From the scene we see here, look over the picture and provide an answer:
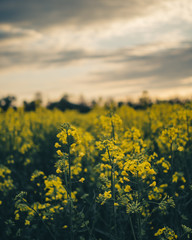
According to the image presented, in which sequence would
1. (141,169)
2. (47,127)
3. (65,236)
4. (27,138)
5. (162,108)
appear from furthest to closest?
(47,127) < (162,108) < (27,138) < (65,236) < (141,169)

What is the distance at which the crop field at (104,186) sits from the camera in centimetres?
279

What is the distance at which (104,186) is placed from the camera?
289cm

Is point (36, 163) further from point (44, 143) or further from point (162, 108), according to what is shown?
point (162, 108)

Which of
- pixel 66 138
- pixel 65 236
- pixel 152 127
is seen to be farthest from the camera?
pixel 152 127

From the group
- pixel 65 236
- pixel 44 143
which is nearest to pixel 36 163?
pixel 44 143

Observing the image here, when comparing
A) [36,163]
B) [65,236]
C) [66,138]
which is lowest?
[65,236]

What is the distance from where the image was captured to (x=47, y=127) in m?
10.4

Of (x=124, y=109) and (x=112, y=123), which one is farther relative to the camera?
(x=124, y=109)

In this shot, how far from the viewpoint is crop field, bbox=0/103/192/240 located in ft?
9.17

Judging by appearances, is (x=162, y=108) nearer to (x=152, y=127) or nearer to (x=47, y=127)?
(x=152, y=127)

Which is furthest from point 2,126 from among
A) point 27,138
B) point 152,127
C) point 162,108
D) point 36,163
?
point 162,108

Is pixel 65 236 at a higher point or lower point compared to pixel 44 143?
lower

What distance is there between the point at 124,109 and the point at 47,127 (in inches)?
141

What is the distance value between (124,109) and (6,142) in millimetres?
5454
